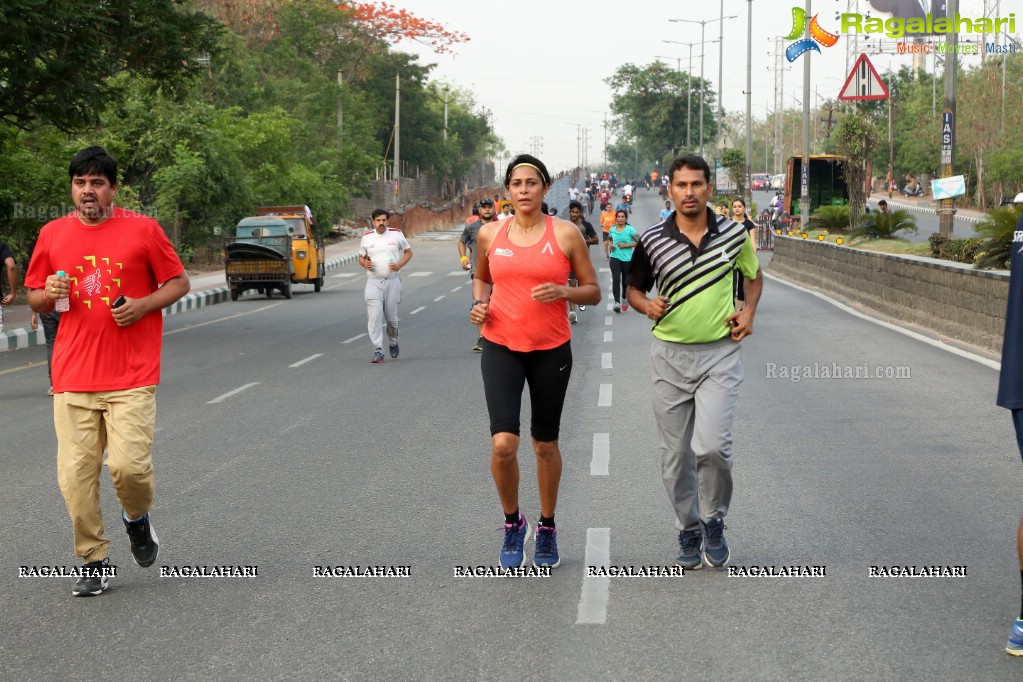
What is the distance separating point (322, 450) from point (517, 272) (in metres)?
4.20

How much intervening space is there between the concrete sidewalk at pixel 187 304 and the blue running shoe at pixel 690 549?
1066cm

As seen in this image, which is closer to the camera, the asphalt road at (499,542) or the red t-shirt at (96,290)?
the asphalt road at (499,542)

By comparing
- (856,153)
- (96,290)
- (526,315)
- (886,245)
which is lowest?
(886,245)

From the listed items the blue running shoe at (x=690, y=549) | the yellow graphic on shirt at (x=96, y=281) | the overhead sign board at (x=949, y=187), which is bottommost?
the blue running shoe at (x=690, y=549)

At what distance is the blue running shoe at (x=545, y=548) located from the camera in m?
6.02

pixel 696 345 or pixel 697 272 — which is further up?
pixel 697 272

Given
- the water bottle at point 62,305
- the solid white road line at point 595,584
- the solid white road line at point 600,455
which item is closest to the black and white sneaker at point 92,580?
the water bottle at point 62,305

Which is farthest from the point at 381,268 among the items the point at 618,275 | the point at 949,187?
the point at 949,187

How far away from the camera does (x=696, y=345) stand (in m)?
5.88

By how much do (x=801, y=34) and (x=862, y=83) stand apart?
10.7 metres

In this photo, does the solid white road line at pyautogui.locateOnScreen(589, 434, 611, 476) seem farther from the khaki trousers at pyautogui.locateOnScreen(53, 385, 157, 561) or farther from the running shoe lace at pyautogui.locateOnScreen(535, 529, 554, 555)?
the khaki trousers at pyautogui.locateOnScreen(53, 385, 157, 561)

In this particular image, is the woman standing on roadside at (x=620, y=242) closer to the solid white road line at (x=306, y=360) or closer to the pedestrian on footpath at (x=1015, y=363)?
the solid white road line at (x=306, y=360)

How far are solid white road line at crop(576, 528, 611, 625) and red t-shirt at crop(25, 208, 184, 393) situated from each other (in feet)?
6.81

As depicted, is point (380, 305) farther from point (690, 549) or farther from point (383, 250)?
point (690, 549)
